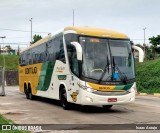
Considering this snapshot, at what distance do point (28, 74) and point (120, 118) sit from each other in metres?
12.3

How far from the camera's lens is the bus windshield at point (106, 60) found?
590 inches

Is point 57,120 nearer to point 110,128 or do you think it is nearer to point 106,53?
point 110,128

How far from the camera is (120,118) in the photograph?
1359 centimetres

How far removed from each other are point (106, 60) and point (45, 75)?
19.0 ft

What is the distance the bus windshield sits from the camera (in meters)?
15.0

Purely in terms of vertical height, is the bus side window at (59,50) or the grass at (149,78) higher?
the bus side window at (59,50)

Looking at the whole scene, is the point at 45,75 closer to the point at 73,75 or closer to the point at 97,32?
the point at 73,75

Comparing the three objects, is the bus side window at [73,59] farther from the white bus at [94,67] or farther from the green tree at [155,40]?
the green tree at [155,40]

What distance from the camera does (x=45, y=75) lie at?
20.2m

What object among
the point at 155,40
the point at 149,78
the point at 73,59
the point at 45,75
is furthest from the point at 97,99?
the point at 155,40

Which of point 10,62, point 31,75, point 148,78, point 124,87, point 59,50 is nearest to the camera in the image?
point 124,87

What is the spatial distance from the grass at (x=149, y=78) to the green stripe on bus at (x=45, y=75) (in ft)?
44.6

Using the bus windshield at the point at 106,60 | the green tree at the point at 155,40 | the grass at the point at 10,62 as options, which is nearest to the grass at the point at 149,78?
the green tree at the point at 155,40

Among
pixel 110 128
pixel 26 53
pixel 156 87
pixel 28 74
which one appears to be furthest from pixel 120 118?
pixel 156 87
